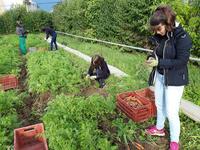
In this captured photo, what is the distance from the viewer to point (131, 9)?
14.3 metres

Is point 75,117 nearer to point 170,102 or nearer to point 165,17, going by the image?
point 170,102

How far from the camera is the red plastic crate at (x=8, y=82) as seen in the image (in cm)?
862

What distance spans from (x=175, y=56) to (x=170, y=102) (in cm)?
68

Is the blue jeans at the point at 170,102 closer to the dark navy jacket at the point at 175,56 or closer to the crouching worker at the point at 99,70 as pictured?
the dark navy jacket at the point at 175,56

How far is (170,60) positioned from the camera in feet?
13.2

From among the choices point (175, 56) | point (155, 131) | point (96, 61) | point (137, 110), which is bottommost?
point (155, 131)

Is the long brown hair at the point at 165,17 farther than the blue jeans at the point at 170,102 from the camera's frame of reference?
No

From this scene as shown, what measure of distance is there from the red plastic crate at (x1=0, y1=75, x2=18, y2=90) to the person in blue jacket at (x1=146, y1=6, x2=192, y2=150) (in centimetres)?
527

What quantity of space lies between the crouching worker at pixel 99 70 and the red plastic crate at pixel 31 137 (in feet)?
9.92

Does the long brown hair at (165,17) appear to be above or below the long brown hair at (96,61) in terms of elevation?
above

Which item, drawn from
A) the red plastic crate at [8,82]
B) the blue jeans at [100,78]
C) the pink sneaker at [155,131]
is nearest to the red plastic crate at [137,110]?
the pink sneaker at [155,131]

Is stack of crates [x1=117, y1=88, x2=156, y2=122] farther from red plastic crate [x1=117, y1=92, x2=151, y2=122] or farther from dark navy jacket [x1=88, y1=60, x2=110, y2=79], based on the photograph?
dark navy jacket [x1=88, y1=60, x2=110, y2=79]

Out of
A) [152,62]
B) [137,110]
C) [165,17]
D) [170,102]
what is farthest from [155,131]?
[165,17]

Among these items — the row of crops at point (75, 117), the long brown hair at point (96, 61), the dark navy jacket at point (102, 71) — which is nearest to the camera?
the row of crops at point (75, 117)
